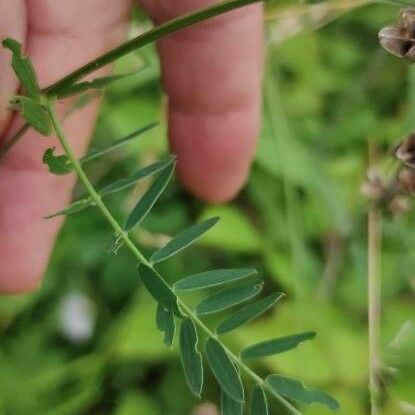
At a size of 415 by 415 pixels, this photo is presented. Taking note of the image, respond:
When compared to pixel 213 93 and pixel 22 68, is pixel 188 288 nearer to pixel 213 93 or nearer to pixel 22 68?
pixel 22 68

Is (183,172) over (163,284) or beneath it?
beneath

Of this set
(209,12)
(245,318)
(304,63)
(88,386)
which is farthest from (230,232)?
(209,12)

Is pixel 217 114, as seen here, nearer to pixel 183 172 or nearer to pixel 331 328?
pixel 183 172

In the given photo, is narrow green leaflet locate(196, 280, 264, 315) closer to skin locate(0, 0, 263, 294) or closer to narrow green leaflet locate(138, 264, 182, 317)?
narrow green leaflet locate(138, 264, 182, 317)

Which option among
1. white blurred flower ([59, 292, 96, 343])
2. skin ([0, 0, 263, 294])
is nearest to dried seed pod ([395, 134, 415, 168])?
skin ([0, 0, 263, 294])

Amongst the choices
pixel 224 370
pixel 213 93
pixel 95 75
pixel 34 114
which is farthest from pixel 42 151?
pixel 224 370

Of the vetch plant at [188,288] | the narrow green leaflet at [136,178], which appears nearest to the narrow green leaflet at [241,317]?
the vetch plant at [188,288]
